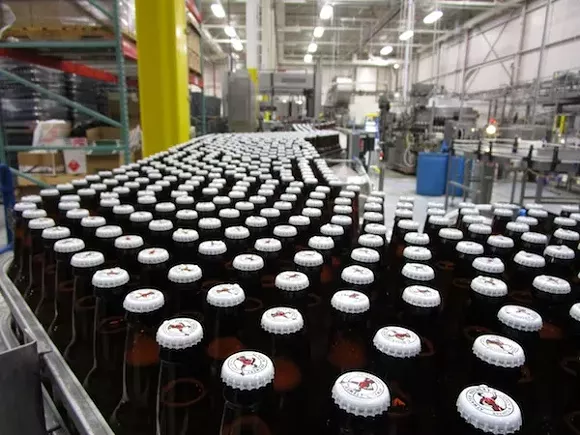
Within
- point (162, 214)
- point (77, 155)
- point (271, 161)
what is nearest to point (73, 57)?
point (77, 155)

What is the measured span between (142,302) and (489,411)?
43cm

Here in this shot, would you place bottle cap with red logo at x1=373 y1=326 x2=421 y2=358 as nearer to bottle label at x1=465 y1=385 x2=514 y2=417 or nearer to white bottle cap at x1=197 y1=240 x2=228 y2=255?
bottle label at x1=465 y1=385 x2=514 y2=417

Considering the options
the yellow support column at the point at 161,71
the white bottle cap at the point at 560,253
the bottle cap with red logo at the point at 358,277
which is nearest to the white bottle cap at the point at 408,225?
the white bottle cap at the point at 560,253

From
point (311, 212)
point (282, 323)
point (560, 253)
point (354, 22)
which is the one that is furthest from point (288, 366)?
point (354, 22)

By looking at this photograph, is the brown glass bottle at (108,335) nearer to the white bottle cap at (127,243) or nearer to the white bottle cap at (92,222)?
the white bottle cap at (127,243)

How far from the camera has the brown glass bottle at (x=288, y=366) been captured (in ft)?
1.67

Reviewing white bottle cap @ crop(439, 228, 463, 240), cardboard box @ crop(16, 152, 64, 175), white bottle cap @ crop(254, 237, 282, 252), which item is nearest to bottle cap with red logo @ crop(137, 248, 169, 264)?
white bottle cap @ crop(254, 237, 282, 252)

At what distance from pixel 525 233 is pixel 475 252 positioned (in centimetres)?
23

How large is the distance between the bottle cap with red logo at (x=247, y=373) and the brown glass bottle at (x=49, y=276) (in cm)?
52

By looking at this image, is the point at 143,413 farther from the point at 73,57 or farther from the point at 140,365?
the point at 73,57

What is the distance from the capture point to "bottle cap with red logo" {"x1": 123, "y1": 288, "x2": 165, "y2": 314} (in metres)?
0.56

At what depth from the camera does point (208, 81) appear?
60.1 ft

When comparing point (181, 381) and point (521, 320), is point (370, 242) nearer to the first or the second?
point (521, 320)

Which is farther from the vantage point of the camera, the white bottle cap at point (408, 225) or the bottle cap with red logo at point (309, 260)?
the white bottle cap at point (408, 225)
